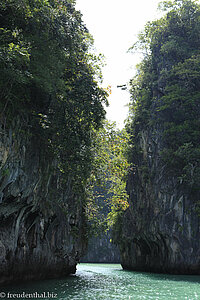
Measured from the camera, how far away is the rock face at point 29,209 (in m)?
9.95

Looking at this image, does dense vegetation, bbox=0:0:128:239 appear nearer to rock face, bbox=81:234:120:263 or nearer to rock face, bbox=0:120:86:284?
rock face, bbox=0:120:86:284

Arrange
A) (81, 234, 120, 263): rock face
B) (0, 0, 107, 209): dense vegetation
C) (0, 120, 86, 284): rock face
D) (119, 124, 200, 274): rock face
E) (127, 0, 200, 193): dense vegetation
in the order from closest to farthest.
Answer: (0, 0, 107, 209): dense vegetation → (0, 120, 86, 284): rock face → (119, 124, 200, 274): rock face → (127, 0, 200, 193): dense vegetation → (81, 234, 120, 263): rock face

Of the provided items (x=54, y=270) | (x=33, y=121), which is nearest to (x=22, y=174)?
(x=33, y=121)

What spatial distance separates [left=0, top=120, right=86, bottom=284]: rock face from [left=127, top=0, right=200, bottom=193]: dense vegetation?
10.0 m

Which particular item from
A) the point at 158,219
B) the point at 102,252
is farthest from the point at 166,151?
the point at 102,252

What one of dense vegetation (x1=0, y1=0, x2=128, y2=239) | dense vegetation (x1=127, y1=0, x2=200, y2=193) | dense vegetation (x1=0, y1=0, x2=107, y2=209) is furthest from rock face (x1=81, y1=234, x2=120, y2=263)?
dense vegetation (x1=0, y1=0, x2=107, y2=209)

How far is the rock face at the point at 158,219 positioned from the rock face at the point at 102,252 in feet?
131

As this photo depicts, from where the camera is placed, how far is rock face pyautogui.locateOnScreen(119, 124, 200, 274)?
858 inches

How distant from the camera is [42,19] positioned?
10.4 meters

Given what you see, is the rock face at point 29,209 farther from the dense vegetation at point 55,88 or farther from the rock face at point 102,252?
the rock face at point 102,252

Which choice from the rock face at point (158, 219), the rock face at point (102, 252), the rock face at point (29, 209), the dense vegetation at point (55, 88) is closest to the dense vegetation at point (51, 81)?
the dense vegetation at point (55, 88)

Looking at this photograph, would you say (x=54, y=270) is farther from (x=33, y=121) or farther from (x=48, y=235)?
(x=33, y=121)

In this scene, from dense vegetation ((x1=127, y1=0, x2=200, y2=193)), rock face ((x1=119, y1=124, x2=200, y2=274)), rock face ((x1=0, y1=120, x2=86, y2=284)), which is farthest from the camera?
dense vegetation ((x1=127, y1=0, x2=200, y2=193))

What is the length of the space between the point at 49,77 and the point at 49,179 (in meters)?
4.79
